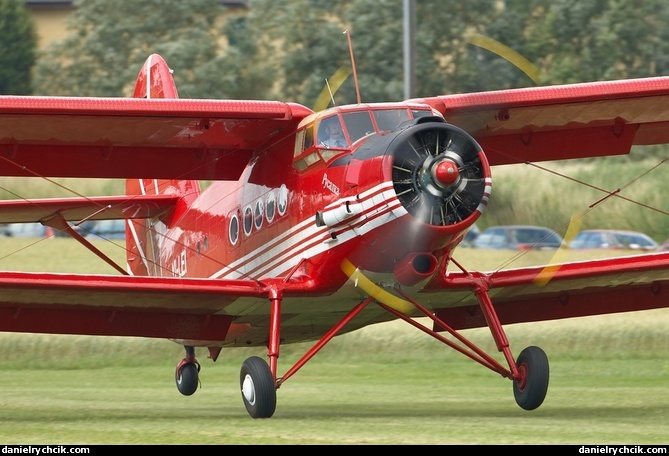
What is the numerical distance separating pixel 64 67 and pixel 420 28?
53.7 feet

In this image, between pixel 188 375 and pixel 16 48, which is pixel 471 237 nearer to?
pixel 188 375

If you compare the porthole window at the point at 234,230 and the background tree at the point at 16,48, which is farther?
the background tree at the point at 16,48

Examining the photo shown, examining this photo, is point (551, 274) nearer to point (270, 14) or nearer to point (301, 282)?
point (301, 282)

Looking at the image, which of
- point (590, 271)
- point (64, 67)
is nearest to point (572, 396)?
point (590, 271)

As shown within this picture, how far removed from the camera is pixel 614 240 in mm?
36875

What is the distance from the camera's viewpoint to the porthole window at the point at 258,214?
579 inches

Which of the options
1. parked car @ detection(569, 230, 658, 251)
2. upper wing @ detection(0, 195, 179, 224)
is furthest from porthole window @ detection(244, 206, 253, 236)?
parked car @ detection(569, 230, 658, 251)

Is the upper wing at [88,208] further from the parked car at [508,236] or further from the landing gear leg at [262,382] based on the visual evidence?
the parked car at [508,236]

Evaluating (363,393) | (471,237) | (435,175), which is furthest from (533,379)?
(471,237)

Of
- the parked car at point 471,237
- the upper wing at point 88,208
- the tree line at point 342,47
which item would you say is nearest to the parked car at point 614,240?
the parked car at point 471,237

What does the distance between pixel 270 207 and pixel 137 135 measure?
172 centimetres

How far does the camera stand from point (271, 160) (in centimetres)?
1461

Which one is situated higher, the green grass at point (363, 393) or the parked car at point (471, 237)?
the parked car at point (471, 237)

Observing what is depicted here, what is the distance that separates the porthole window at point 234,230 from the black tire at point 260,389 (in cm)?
263
